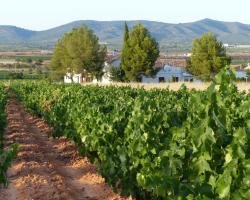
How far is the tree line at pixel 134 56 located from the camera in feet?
192

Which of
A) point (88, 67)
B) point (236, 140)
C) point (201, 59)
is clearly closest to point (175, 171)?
point (236, 140)

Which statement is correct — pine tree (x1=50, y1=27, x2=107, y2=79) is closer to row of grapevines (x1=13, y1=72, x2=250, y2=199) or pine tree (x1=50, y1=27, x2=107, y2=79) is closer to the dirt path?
the dirt path

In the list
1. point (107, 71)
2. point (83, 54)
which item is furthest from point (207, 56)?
point (83, 54)

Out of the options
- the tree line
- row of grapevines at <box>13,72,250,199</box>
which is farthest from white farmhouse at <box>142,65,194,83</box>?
row of grapevines at <box>13,72,250,199</box>

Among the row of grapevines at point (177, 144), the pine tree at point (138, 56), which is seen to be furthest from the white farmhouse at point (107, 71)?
the row of grapevines at point (177, 144)

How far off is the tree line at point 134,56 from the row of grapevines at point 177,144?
39258 millimetres

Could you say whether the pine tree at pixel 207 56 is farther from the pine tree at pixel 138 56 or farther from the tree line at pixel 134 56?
the pine tree at pixel 138 56

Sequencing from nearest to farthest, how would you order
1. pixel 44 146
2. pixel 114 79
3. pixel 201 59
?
pixel 44 146, pixel 201 59, pixel 114 79

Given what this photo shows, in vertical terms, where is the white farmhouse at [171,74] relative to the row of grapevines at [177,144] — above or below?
below

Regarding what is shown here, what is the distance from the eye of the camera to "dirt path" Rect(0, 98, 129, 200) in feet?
38.0

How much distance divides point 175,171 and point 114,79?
57.7 meters

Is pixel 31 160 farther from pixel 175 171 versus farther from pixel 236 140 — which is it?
pixel 236 140

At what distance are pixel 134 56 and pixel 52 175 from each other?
47711 millimetres

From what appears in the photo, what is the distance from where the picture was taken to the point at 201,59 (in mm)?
A: 58906
